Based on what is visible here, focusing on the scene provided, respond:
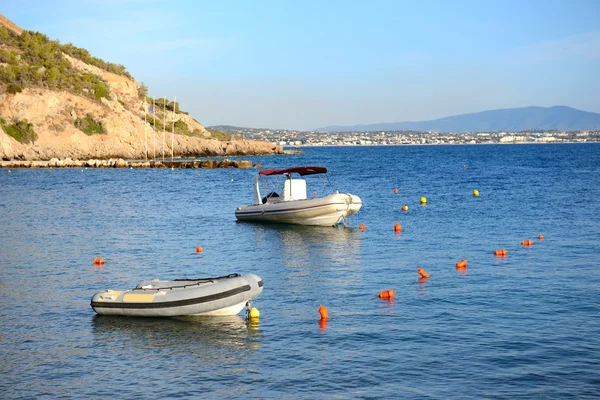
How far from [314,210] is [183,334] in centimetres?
1899

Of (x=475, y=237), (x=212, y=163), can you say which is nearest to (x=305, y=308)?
(x=475, y=237)

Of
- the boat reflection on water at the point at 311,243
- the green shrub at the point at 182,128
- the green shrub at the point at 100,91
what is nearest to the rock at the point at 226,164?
the green shrub at the point at 100,91

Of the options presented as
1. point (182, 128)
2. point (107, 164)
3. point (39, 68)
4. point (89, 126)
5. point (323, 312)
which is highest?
point (39, 68)

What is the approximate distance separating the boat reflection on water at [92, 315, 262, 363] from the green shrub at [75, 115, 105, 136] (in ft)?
298

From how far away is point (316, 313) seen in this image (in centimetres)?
1812

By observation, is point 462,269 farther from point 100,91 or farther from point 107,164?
point 100,91

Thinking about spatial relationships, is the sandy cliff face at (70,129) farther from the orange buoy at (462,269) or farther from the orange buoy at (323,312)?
the orange buoy at (323,312)

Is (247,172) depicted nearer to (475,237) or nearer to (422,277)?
(475,237)

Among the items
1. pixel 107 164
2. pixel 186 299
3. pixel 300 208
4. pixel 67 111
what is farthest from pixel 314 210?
pixel 67 111

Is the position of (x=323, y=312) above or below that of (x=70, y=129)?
below

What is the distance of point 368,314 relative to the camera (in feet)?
58.9

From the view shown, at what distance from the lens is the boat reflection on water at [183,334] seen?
1552cm

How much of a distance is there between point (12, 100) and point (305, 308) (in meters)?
89.6

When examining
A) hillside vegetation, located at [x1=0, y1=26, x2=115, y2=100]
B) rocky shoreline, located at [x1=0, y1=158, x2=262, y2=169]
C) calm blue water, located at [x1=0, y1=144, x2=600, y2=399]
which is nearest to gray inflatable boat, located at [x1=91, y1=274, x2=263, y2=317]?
calm blue water, located at [x1=0, y1=144, x2=600, y2=399]
